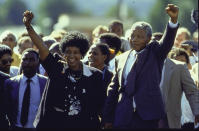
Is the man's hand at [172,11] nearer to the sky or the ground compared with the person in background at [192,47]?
nearer to the sky

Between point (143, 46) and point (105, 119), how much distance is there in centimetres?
106

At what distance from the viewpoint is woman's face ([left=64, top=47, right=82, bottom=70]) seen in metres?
10.9

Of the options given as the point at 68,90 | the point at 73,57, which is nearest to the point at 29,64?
the point at 73,57

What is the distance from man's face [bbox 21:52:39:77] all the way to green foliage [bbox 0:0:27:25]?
129 metres

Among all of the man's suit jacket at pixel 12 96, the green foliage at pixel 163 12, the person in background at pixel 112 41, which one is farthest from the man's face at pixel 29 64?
the green foliage at pixel 163 12

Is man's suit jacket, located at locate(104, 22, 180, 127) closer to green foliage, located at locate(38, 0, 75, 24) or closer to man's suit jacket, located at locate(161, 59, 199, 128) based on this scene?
man's suit jacket, located at locate(161, 59, 199, 128)

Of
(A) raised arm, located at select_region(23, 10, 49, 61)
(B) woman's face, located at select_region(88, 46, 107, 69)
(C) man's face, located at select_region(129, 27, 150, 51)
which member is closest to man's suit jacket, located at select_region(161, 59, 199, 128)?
(C) man's face, located at select_region(129, 27, 150, 51)

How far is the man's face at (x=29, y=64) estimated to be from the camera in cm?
1262

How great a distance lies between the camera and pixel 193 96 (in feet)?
39.8

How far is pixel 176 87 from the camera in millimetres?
12219

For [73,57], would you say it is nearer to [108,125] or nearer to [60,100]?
[60,100]

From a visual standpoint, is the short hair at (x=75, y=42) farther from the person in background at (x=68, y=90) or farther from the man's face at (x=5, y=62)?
the man's face at (x=5, y=62)

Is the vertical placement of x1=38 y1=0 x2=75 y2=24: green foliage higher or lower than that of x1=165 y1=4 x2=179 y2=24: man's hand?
lower

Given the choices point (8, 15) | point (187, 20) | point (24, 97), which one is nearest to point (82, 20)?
point (187, 20)
